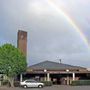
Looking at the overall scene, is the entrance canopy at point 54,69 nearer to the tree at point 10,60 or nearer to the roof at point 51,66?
the roof at point 51,66

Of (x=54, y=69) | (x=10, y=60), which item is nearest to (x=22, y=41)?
(x=54, y=69)

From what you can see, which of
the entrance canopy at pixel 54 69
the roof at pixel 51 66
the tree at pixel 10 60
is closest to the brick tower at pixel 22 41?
the roof at pixel 51 66

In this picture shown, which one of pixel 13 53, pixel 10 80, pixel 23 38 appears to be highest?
pixel 23 38

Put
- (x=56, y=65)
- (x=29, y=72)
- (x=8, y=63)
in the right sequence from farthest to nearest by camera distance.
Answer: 1. (x=56, y=65)
2. (x=29, y=72)
3. (x=8, y=63)

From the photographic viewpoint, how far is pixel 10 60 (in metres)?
78.1

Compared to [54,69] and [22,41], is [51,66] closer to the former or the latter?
[54,69]

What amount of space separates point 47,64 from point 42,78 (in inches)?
236

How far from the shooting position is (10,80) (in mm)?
81375

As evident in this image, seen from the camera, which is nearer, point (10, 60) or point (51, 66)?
point (10, 60)

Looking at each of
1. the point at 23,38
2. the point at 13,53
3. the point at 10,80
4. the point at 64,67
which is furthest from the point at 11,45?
the point at 64,67

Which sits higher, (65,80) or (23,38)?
(23,38)

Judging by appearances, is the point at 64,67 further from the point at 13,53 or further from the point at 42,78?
the point at 13,53

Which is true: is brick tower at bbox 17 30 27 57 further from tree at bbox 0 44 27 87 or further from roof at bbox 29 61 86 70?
tree at bbox 0 44 27 87

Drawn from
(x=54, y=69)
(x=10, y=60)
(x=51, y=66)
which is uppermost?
(x=10, y=60)
